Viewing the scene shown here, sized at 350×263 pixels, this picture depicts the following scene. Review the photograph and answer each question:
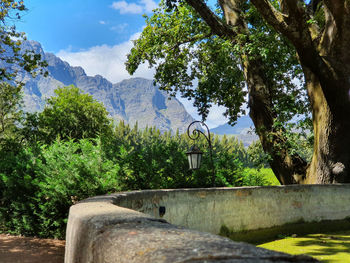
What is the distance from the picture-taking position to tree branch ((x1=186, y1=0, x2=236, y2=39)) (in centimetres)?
1221

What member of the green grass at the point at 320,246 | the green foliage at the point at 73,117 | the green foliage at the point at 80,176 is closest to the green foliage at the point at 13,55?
the green foliage at the point at 80,176

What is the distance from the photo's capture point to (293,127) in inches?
484

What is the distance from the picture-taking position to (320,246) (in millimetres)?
7422

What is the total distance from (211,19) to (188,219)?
321 inches

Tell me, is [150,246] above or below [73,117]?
below

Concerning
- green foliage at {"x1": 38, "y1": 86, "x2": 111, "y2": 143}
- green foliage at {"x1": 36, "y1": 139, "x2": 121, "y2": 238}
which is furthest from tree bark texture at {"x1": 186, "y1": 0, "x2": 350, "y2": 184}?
green foliage at {"x1": 38, "y1": 86, "x2": 111, "y2": 143}

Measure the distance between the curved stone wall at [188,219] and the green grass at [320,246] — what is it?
522 millimetres

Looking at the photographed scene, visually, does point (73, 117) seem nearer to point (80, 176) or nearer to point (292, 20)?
point (80, 176)

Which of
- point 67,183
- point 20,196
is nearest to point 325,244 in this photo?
point 67,183

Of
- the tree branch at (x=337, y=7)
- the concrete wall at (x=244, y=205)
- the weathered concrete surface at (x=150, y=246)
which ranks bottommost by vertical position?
the concrete wall at (x=244, y=205)

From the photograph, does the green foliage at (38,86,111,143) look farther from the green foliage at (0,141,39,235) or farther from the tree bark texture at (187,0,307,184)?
the tree bark texture at (187,0,307,184)

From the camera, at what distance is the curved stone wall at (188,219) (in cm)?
119

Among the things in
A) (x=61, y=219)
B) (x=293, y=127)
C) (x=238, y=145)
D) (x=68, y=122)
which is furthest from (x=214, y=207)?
(x=238, y=145)

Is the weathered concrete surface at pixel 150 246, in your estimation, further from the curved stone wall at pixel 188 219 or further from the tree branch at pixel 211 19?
the tree branch at pixel 211 19
